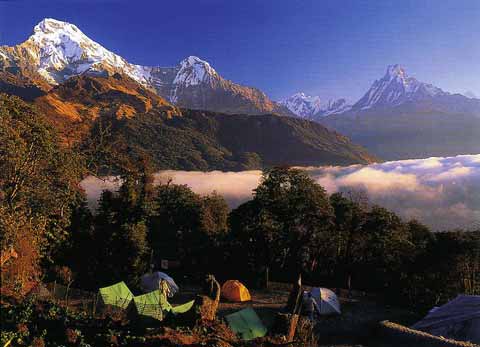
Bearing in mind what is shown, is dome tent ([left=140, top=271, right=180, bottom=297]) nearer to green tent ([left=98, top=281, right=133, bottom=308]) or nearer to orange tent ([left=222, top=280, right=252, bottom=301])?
orange tent ([left=222, top=280, right=252, bottom=301])

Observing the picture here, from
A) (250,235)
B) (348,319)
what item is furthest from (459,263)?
(250,235)

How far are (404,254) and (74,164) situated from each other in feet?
65.0

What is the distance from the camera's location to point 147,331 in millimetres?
8859

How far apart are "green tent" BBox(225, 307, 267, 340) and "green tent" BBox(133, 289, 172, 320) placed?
7.89 ft

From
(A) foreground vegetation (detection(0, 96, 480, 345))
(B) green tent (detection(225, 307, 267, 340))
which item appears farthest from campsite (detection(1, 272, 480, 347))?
(A) foreground vegetation (detection(0, 96, 480, 345))

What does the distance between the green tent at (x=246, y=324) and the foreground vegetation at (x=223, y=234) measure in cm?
706

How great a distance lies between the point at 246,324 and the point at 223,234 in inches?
593

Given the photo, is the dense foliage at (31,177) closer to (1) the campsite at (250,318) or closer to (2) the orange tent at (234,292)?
(1) the campsite at (250,318)

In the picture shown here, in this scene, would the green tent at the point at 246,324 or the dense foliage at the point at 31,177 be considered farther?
the green tent at the point at 246,324

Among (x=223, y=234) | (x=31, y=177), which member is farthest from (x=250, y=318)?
(x=223, y=234)

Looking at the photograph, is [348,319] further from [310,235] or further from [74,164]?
[74,164]

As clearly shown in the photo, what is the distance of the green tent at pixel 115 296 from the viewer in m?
16.9

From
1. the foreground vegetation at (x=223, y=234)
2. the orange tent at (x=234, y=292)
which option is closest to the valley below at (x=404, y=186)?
the foreground vegetation at (x=223, y=234)

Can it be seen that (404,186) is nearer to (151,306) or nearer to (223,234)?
(223,234)
